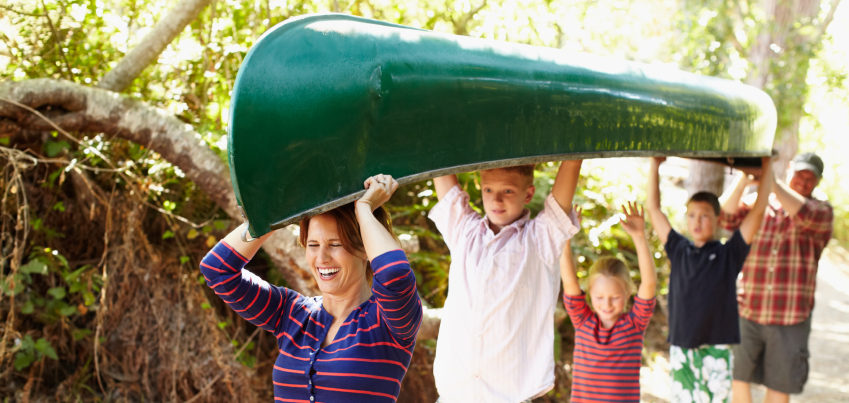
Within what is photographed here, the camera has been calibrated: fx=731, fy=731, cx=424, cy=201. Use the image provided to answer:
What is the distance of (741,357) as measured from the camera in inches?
203

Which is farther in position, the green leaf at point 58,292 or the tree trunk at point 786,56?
the tree trunk at point 786,56

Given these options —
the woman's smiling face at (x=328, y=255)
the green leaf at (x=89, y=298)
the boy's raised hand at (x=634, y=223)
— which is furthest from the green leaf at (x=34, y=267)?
the boy's raised hand at (x=634, y=223)

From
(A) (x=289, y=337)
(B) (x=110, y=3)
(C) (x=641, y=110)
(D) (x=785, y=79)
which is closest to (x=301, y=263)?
(A) (x=289, y=337)

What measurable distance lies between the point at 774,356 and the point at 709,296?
1.23m

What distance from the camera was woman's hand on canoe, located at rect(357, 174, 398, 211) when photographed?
1.99 metres

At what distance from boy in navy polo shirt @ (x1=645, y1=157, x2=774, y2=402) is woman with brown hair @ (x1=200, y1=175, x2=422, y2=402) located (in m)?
2.47

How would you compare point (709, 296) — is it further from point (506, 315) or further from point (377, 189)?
point (377, 189)

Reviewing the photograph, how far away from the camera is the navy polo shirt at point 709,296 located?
13.6ft

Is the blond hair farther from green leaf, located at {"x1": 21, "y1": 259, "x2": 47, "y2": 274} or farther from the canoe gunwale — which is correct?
green leaf, located at {"x1": 21, "y1": 259, "x2": 47, "y2": 274}

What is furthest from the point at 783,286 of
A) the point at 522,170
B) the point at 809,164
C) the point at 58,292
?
the point at 58,292

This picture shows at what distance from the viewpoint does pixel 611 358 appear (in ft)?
11.9

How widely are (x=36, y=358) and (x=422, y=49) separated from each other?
143 inches

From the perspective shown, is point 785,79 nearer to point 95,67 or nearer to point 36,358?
point 95,67

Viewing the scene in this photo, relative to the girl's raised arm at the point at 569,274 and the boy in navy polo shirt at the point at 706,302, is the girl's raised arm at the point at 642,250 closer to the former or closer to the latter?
the girl's raised arm at the point at 569,274
